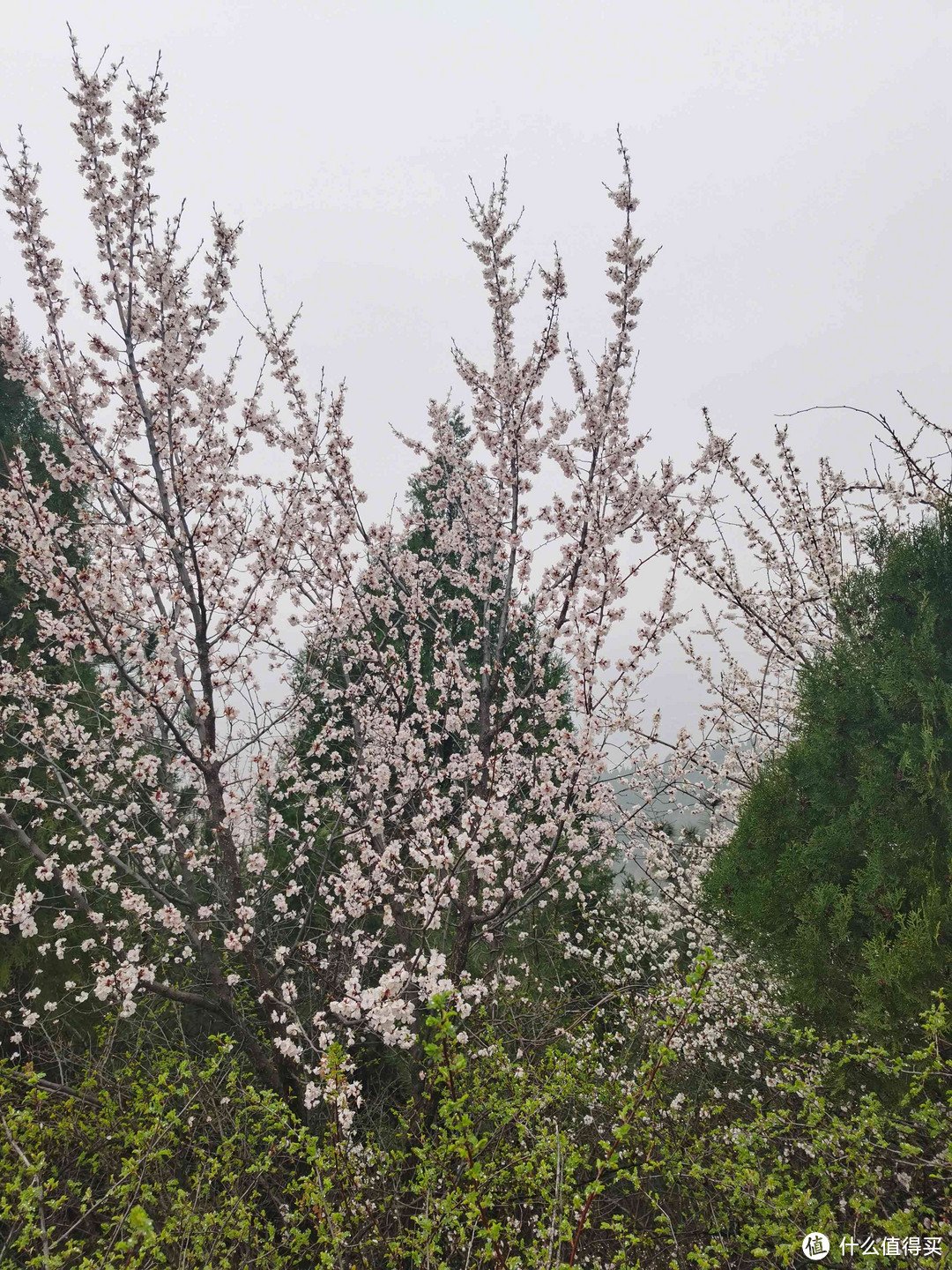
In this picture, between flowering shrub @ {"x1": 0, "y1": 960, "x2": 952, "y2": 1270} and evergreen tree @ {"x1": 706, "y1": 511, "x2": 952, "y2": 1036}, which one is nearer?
flowering shrub @ {"x1": 0, "y1": 960, "x2": 952, "y2": 1270}

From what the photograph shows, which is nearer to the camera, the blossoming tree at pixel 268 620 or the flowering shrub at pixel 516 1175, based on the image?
the flowering shrub at pixel 516 1175

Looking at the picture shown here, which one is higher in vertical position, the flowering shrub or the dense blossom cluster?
the dense blossom cluster

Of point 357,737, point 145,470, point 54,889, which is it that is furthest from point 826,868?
point 54,889

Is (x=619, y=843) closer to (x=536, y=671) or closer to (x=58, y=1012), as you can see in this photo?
(x=536, y=671)

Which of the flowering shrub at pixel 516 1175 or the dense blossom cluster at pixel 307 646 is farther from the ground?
the dense blossom cluster at pixel 307 646

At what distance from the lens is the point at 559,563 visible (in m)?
5.96

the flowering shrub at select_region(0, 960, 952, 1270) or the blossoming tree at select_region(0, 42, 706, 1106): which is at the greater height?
the blossoming tree at select_region(0, 42, 706, 1106)

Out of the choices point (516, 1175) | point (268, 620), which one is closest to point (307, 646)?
point (268, 620)

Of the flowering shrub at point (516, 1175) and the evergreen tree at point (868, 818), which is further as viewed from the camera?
the evergreen tree at point (868, 818)

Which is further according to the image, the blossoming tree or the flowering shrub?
the blossoming tree

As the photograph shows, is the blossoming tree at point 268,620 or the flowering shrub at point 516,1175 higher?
the blossoming tree at point 268,620

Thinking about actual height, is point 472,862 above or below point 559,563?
below

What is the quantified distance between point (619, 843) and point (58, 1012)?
6.88m

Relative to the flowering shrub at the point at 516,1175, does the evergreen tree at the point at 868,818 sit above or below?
above
